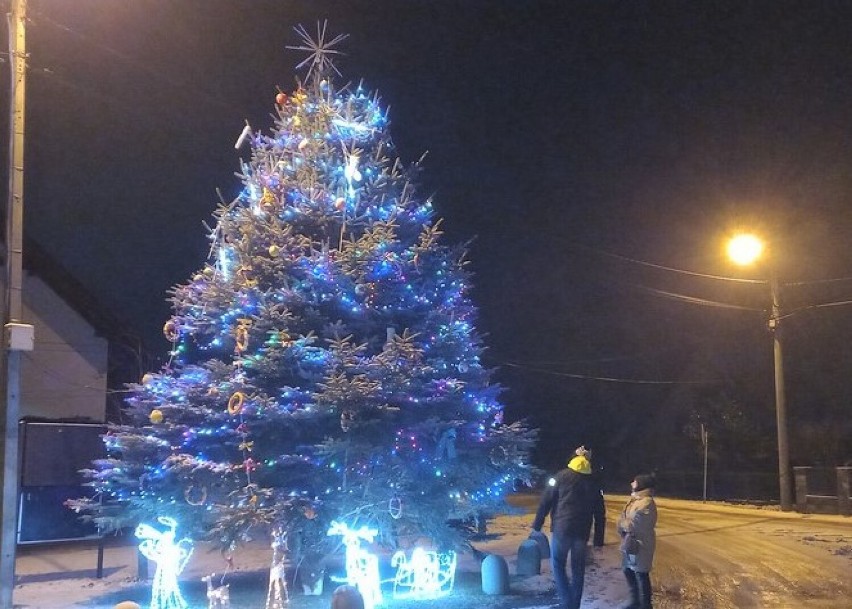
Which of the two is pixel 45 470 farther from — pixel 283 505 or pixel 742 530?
pixel 742 530

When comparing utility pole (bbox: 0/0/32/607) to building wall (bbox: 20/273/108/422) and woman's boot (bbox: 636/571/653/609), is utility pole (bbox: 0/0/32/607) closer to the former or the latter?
woman's boot (bbox: 636/571/653/609)

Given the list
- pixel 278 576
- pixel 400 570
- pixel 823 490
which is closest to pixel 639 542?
pixel 400 570

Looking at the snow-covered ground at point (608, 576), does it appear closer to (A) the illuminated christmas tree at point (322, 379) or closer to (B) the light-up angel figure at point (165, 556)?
(B) the light-up angel figure at point (165, 556)

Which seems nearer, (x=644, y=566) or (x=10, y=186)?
(x=644, y=566)

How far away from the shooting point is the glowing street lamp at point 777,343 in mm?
26000

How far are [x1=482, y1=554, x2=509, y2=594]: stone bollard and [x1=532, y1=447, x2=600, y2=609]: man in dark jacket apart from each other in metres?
1.72

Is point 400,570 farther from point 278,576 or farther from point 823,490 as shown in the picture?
point 823,490

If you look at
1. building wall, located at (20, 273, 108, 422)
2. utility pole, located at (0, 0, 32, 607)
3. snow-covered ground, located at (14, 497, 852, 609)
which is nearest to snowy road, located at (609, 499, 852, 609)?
snow-covered ground, located at (14, 497, 852, 609)

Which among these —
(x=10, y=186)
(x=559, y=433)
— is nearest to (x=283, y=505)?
(x=10, y=186)

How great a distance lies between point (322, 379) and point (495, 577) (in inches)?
129

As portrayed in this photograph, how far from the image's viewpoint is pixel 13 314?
10.3 m

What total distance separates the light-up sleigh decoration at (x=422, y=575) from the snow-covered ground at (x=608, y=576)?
0.29 metres

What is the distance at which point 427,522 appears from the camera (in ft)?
34.6

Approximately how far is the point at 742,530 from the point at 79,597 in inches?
580
